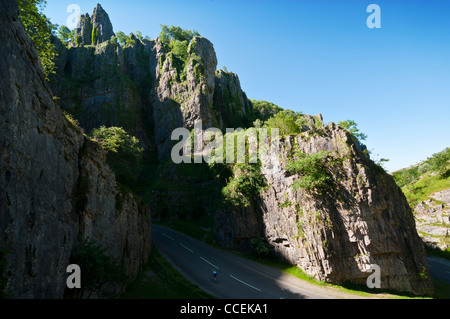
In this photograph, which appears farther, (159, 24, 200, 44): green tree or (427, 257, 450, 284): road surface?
(159, 24, 200, 44): green tree

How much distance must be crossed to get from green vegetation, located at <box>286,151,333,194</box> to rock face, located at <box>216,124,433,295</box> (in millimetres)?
792

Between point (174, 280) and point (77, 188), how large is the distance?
13.8 m

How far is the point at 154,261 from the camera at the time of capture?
89.7 ft

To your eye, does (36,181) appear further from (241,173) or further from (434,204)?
(434,204)

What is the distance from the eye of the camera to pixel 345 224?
1201 inches

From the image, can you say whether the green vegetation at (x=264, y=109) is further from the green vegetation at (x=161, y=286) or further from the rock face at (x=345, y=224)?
the green vegetation at (x=161, y=286)

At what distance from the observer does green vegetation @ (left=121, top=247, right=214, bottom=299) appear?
19594mm

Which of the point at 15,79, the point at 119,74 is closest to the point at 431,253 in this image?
the point at 15,79

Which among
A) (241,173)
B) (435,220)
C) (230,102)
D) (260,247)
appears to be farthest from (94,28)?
(435,220)

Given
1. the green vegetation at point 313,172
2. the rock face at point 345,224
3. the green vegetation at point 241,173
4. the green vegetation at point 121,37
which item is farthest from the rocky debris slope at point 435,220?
the green vegetation at point 121,37

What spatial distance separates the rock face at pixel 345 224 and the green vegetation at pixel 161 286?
14.7 meters

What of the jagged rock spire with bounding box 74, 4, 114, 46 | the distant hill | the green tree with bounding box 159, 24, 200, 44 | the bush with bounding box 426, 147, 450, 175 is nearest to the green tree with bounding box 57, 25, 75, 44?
the jagged rock spire with bounding box 74, 4, 114, 46

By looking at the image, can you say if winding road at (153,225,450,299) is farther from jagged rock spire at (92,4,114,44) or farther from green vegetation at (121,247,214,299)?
jagged rock spire at (92,4,114,44)
